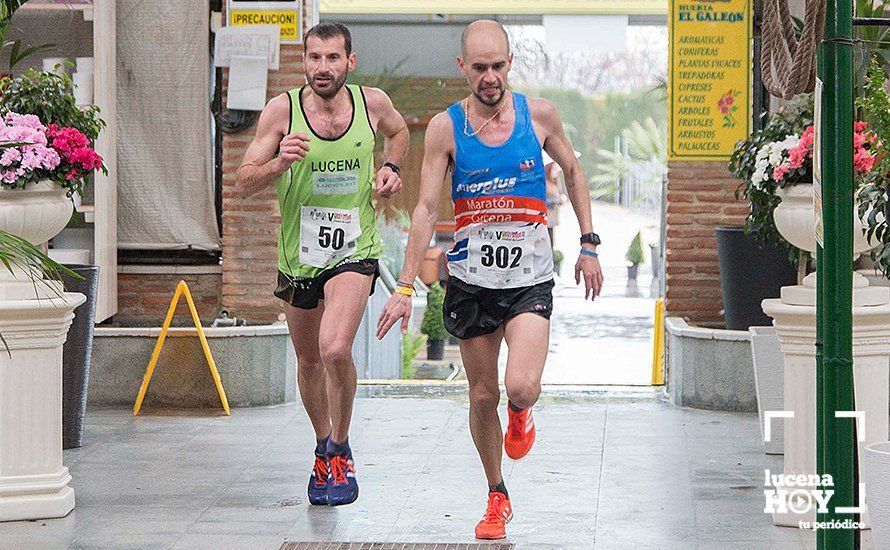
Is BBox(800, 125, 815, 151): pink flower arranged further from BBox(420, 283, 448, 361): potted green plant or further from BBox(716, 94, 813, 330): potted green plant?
BBox(420, 283, 448, 361): potted green plant

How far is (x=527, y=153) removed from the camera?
513cm

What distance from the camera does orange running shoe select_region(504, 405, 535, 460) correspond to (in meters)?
5.18

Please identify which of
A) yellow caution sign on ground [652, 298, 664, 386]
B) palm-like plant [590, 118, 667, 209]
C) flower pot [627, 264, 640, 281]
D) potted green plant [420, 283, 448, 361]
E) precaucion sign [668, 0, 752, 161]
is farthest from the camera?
palm-like plant [590, 118, 667, 209]

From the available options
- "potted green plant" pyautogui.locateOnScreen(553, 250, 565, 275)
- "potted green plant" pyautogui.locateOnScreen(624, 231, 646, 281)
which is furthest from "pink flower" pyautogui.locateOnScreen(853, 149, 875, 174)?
"potted green plant" pyautogui.locateOnScreen(624, 231, 646, 281)

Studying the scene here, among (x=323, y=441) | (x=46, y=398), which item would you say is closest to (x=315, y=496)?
(x=323, y=441)

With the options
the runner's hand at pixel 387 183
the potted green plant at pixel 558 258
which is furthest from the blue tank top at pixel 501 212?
the potted green plant at pixel 558 258

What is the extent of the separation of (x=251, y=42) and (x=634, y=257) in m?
14.1

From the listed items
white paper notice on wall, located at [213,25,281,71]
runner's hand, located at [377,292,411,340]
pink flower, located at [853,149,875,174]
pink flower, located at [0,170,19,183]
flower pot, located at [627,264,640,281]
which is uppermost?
white paper notice on wall, located at [213,25,281,71]

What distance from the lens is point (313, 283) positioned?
5.79 meters

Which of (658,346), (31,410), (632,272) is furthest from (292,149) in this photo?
(632,272)

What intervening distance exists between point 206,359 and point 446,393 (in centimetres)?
144

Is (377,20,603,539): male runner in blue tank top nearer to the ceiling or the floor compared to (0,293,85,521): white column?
nearer to the ceiling

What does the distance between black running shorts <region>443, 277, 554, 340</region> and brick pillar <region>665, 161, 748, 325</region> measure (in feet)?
11.9

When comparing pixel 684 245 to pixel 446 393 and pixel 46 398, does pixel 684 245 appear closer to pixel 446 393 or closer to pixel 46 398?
pixel 446 393
